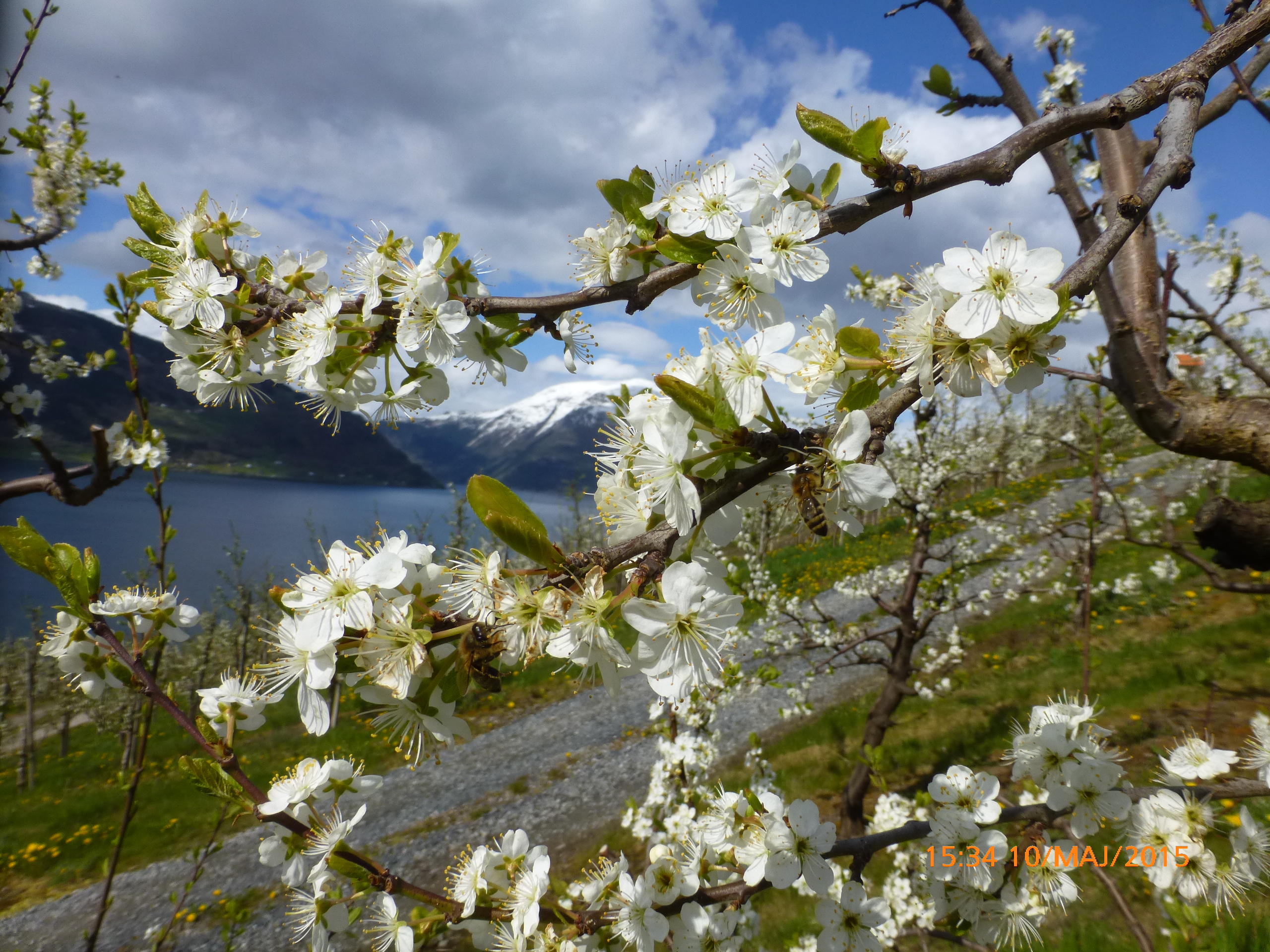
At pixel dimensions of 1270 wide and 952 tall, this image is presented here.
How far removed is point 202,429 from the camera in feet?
401

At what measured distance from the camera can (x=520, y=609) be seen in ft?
3.36

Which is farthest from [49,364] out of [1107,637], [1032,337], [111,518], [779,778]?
[111,518]

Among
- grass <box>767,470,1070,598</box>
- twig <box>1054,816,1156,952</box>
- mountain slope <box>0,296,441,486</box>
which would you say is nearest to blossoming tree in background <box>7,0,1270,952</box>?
twig <box>1054,816,1156,952</box>

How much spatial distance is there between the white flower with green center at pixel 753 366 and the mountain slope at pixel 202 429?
95310mm

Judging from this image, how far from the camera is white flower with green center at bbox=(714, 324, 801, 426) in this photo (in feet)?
3.29

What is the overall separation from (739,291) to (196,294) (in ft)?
4.66

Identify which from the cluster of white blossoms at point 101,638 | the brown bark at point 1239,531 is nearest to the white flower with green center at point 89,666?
the cluster of white blossoms at point 101,638

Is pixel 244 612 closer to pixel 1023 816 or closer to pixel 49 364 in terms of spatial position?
pixel 49 364

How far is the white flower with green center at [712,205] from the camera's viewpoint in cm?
127

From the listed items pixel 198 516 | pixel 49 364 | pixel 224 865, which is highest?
pixel 198 516

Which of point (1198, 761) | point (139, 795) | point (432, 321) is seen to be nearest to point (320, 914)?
point (432, 321)

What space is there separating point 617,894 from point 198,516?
73.5 meters

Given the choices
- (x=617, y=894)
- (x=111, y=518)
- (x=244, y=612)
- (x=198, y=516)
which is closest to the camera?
(x=617, y=894)

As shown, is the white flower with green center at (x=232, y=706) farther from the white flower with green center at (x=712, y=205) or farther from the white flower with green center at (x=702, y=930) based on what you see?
the white flower with green center at (x=712, y=205)
